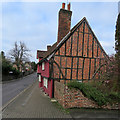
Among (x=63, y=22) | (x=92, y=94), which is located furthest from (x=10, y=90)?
(x=92, y=94)

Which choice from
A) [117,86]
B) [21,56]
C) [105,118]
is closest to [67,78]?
[117,86]

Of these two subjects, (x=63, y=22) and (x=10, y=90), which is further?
(x=10, y=90)

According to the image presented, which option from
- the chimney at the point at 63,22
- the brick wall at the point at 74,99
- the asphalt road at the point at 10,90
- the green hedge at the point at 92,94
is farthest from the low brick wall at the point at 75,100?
the chimney at the point at 63,22

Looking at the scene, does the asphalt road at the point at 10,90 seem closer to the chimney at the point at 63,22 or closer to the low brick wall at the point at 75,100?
the low brick wall at the point at 75,100

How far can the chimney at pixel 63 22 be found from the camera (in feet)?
37.0

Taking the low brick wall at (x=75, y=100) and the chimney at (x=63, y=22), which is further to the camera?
the chimney at (x=63, y=22)

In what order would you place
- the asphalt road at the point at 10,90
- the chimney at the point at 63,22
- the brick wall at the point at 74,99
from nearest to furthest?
the brick wall at the point at 74,99 < the asphalt road at the point at 10,90 < the chimney at the point at 63,22

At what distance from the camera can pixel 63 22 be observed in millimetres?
11438

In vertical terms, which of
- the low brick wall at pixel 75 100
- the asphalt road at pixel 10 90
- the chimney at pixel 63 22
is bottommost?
the asphalt road at pixel 10 90

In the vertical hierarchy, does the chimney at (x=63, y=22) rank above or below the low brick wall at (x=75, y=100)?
above

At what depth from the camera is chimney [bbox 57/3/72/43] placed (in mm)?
11281

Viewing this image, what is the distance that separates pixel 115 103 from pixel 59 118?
3.92 meters

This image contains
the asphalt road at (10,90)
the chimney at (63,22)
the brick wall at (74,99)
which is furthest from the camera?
the chimney at (63,22)

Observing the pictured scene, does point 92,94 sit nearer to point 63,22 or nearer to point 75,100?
point 75,100
